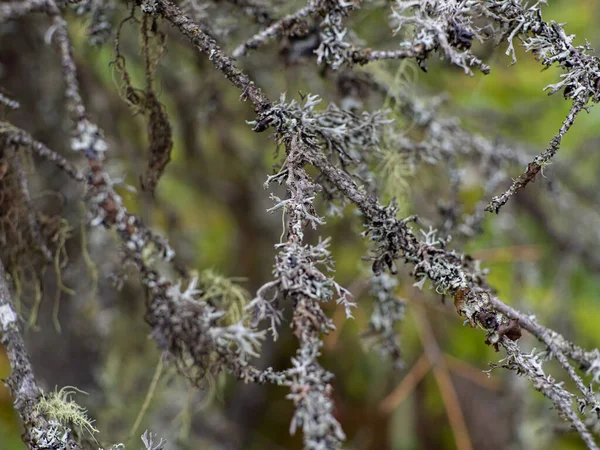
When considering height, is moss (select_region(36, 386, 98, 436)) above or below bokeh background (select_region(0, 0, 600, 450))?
below

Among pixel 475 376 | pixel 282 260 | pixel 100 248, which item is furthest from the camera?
pixel 475 376

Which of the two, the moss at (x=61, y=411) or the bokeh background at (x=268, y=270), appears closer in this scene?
the moss at (x=61, y=411)

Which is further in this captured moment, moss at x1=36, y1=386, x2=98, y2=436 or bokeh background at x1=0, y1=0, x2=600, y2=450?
bokeh background at x1=0, y1=0, x2=600, y2=450

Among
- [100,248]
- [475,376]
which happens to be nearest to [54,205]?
[100,248]

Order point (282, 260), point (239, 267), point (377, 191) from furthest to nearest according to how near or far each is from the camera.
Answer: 1. point (239, 267)
2. point (377, 191)
3. point (282, 260)

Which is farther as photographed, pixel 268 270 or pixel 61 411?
pixel 268 270

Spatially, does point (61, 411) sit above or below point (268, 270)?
below

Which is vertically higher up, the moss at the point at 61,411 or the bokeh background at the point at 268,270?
the bokeh background at the point at 268,270

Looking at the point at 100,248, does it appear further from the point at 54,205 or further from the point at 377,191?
the point at 377,191
